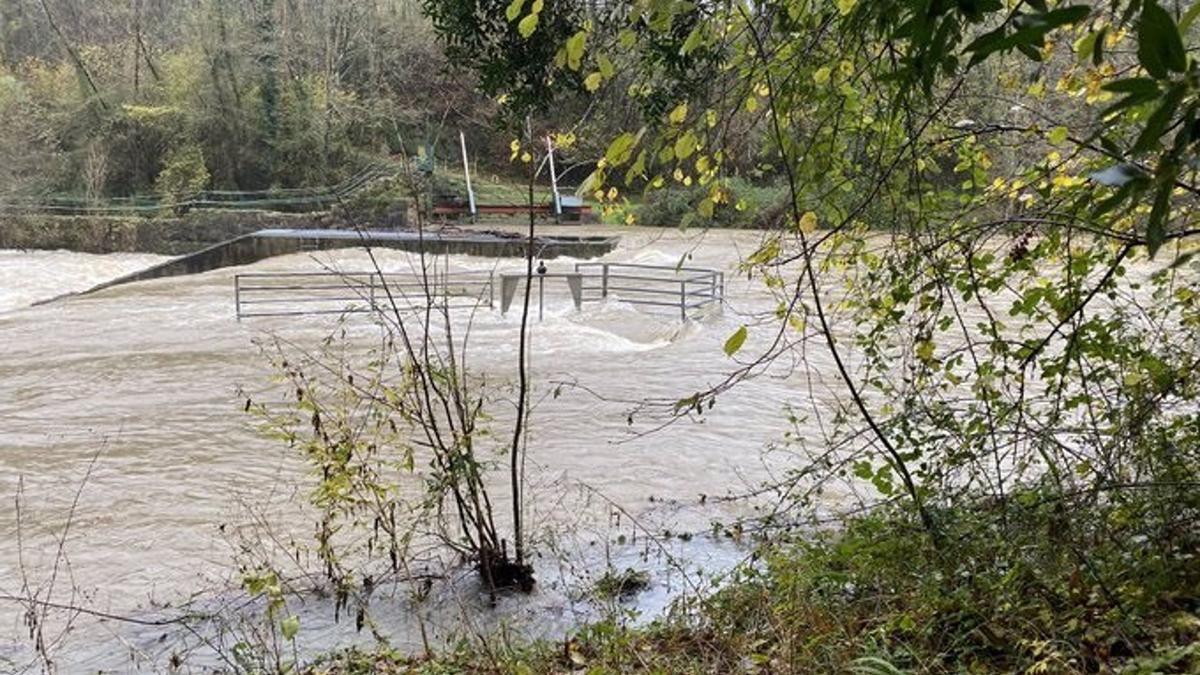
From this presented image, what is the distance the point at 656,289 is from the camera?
58.6 feet

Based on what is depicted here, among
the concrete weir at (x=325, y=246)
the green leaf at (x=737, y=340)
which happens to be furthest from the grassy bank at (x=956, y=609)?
the concrete weir at (x=325, y=246)

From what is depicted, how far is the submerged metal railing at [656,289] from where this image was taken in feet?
Result: 48.6

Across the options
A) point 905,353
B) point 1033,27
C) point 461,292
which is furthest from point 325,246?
point 1033,27

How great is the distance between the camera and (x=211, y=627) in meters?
4.60

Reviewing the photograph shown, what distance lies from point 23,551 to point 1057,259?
21.2 feet

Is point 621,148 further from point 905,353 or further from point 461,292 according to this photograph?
point 461,292

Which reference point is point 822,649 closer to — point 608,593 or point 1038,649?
point 1038,649

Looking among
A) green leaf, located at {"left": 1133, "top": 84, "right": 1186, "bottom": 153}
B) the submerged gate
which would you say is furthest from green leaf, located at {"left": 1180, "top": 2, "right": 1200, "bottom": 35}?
the submerged gate

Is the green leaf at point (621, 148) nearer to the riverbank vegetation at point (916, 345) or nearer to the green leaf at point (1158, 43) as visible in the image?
the riverbank vegetation at point (916, 345)

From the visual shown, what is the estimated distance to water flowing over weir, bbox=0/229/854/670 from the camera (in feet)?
18.0

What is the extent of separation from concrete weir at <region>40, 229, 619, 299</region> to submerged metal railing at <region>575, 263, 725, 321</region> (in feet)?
8.21

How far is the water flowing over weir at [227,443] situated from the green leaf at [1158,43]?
1430 mm

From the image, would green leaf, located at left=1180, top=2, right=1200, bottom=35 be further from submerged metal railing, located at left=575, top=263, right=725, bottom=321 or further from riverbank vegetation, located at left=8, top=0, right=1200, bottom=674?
submerged metal railing, located at left=575, top=263, right=725, bottom=321

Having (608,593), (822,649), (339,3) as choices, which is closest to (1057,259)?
(822,649)
